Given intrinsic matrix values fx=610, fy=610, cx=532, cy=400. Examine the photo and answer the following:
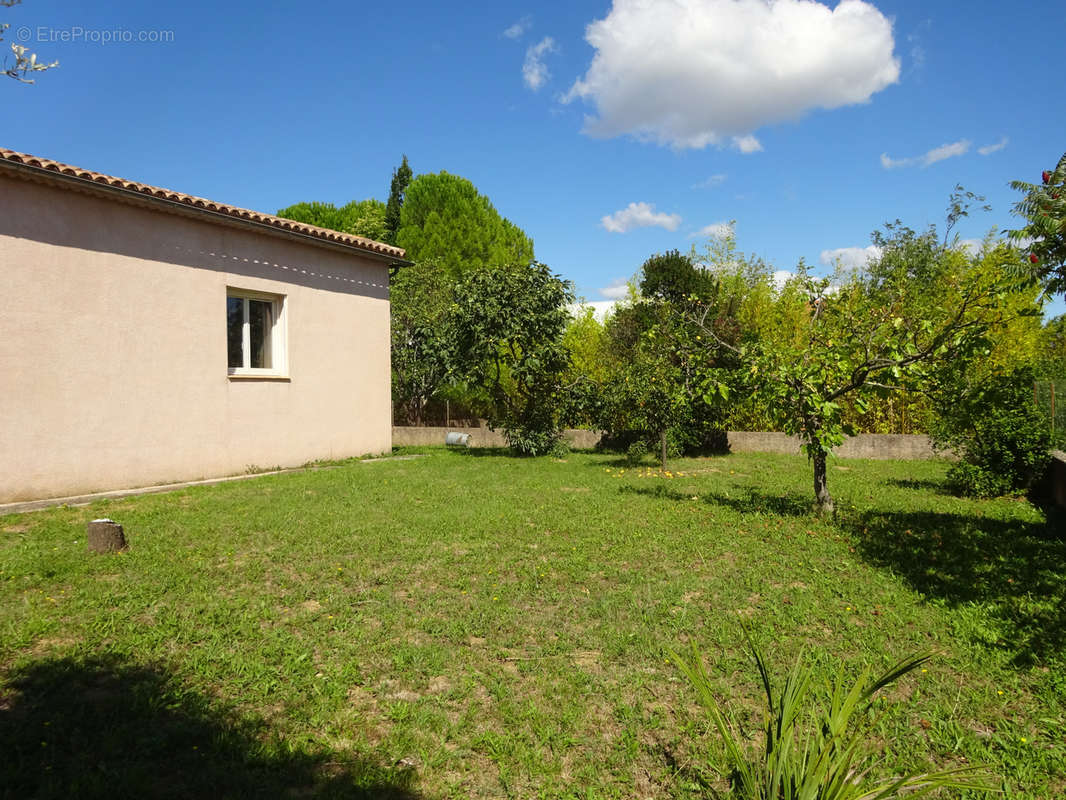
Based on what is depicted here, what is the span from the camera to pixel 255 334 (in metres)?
11.5

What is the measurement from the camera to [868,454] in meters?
14.9

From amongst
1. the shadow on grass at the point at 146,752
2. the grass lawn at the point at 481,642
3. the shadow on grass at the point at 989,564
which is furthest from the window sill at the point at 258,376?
the shadow on grass at the point at 989,564

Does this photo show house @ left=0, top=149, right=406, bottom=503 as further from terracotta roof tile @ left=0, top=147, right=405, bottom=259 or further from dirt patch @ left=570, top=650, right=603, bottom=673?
dirt patch @ left=570, top=650, right=603, bottom=673

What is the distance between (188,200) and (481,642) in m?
9.08

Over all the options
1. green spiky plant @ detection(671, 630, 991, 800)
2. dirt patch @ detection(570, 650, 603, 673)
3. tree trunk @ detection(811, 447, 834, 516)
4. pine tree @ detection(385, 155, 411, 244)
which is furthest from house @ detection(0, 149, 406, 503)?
pine tree @ detection(385, 155, 411, 244)

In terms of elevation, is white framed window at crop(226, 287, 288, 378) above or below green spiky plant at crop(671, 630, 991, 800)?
above

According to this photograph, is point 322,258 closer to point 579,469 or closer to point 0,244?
point 0,244

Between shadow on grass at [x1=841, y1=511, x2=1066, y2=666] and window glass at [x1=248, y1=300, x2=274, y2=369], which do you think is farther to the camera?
window glass at [x1=248, y1=300, x2=274, y2=369]

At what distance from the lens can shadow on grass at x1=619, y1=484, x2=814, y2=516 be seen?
7.98 m

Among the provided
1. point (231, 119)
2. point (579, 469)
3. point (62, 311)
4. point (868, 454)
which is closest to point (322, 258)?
point (231, 119)

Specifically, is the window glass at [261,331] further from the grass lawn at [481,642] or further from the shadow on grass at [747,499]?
the shadow on grass at [747,499]

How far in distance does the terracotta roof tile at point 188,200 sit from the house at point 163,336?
0.02m

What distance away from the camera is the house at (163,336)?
8.21m

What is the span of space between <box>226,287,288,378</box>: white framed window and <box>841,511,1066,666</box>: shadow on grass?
9899 millimetres
